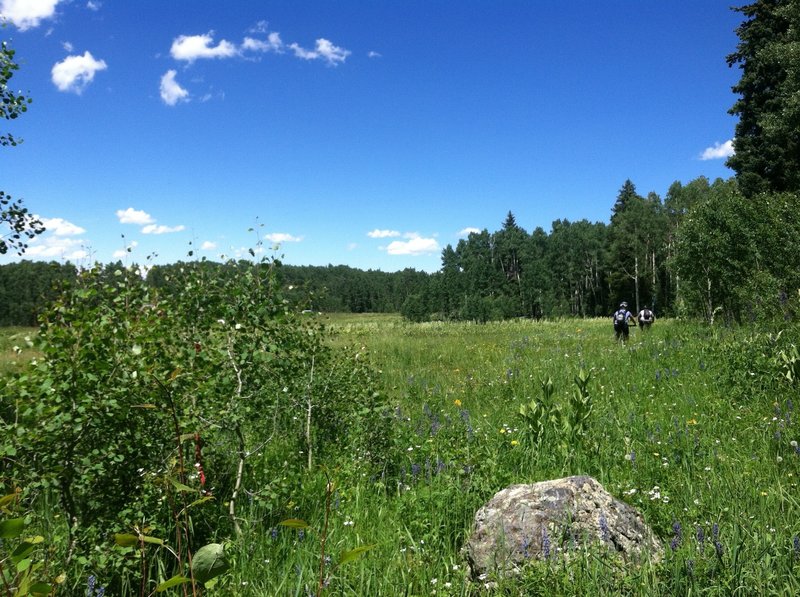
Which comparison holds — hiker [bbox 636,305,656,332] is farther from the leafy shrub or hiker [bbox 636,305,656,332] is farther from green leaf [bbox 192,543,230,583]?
green leaf [bbox 192,543,230,583]

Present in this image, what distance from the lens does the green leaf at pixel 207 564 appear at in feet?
3.52

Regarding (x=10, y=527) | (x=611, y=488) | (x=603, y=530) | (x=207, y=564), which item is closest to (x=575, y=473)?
(x=611, y=488)

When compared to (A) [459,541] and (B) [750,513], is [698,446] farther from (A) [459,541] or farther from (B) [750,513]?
(A) [459,541]

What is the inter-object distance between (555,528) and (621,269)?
227 ft

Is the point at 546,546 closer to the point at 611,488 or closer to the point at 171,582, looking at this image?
the point at 611,488

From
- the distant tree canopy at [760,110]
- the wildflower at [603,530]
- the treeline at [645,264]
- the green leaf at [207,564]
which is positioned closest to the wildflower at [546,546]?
the wildflower at [603,530]

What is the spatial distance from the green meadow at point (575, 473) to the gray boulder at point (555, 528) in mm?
92

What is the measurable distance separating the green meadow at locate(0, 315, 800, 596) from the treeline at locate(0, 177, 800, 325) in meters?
2.09

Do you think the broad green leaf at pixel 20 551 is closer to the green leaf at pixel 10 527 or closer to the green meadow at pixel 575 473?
the green leaf at pixel 10 527

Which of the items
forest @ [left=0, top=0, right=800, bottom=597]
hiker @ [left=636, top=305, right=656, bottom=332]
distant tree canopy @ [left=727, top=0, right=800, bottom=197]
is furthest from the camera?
distant tree canopy @ [left=727, top=0, right=800, bottom=197]

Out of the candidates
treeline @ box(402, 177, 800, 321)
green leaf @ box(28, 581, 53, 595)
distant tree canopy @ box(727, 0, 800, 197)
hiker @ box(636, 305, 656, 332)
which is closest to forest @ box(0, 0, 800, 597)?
green leaf @ box(28, 581, 53, 595)

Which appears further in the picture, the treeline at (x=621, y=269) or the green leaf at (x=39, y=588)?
the treeline at (x=621, y=269)

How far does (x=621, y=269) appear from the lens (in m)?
65.1

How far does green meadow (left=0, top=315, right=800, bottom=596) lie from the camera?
8.81ft
